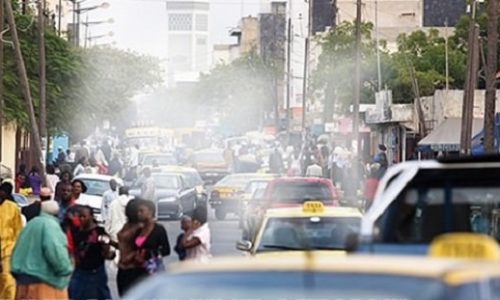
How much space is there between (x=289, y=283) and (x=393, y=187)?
553 cm

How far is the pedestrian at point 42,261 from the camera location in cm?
1634

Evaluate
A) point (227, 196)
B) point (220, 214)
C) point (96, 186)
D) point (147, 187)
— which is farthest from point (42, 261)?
point (220, 214)

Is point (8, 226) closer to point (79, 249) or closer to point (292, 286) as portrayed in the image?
point (79, 249)

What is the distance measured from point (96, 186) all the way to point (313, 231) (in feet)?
71.2

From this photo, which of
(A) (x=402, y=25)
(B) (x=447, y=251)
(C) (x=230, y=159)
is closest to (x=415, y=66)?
(C) (x=230, y=159)

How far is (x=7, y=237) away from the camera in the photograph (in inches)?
779

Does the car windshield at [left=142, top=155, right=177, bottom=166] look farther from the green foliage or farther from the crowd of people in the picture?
the crowd of people

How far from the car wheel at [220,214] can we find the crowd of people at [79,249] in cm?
2522

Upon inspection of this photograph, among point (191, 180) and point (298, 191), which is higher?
point (298, 191)

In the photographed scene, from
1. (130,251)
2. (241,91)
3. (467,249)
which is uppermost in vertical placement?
(241,91)

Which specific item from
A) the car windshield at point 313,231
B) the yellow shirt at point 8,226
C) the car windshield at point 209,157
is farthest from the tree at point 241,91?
the car windshield at point 313,231

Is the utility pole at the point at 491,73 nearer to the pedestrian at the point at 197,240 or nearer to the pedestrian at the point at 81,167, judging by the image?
the pedestrian at the point at 81,167

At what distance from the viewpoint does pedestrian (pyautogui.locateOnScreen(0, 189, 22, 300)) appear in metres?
19.7

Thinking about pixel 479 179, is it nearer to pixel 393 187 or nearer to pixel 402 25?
pixel 393 187
